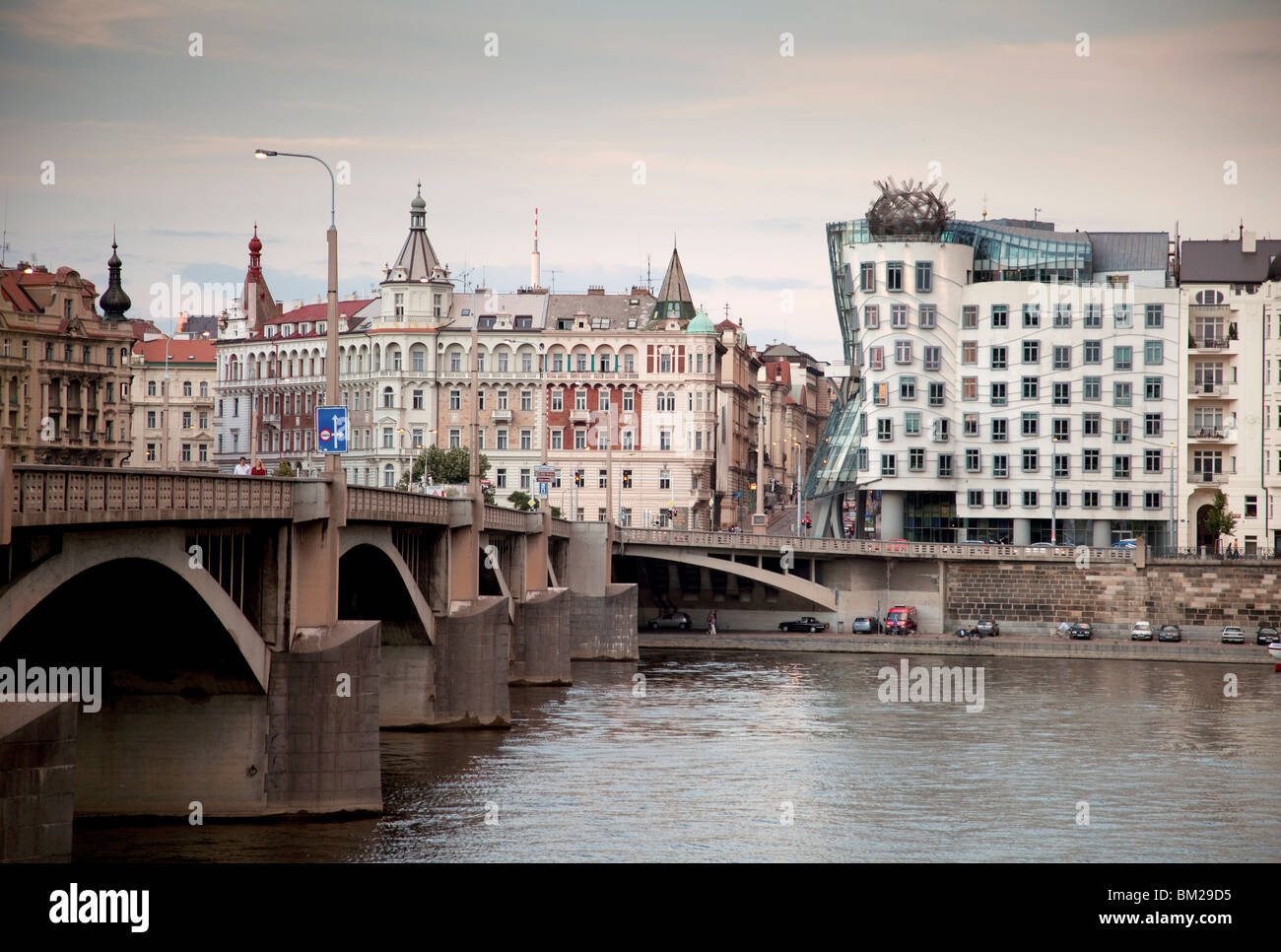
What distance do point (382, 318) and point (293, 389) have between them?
10078 millimetres

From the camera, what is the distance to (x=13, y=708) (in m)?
24.0

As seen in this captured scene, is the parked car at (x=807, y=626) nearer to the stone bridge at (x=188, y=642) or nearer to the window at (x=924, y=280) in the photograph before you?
the window at (x=924, y=280)

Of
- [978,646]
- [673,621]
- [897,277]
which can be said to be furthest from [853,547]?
[897,277]

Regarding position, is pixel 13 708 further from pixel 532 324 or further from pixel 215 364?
pixel 215 364

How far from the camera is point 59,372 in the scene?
245 ft

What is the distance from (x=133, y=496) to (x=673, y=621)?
85.4 meters

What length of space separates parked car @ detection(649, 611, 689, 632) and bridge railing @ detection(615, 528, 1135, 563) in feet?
21.9

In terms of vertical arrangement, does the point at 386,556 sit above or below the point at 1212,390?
below

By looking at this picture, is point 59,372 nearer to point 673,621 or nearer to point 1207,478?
point 673,621

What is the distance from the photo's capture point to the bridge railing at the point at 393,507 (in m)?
46.2

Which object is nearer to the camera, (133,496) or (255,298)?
(133,496)

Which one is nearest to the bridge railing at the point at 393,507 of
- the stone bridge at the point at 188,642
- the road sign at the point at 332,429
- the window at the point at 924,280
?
the stone bridge at the point at 188,642

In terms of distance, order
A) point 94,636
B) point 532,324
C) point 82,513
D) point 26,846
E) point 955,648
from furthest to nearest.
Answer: point 532,324 → point 955,648 → point 94,636 → point 82,513 → point 26,846
